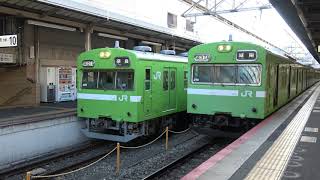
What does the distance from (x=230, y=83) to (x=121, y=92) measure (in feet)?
10.7

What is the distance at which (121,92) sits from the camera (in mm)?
11555

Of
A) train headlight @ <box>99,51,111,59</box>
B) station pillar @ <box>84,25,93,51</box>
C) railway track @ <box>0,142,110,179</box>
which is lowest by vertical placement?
railway track @ <box>0,142,110,179</box>

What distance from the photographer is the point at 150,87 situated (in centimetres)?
1205

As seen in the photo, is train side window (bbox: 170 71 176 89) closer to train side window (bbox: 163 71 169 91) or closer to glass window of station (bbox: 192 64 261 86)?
train side window (bbox: 163 71 169 91)

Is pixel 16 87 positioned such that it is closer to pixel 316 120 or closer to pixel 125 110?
pixel 125 110

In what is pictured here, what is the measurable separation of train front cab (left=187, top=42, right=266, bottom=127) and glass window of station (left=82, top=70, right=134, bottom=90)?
1.90m

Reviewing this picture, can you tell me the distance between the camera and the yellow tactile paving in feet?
19.8

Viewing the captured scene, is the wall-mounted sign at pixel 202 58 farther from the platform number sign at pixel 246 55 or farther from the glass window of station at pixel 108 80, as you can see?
the glass window of station at pixel 108 80

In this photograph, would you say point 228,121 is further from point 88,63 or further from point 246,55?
point 88,63

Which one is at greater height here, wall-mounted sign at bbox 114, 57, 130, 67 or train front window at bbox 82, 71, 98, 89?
wall-mounted sign at bbox 114, 57, 130, 67

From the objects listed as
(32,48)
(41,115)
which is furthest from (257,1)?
(41,115)

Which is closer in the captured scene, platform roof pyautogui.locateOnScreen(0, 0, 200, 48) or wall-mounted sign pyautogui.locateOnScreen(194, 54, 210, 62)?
wall-mounted sign pyautogui.locateOnScreen(194, 54, 210, 62)

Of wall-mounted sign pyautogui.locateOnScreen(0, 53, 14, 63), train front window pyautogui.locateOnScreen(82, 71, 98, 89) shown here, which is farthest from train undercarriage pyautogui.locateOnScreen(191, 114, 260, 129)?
wall-mounted sign pyautogui.locateOnScreen(0, 53, 14, 63)

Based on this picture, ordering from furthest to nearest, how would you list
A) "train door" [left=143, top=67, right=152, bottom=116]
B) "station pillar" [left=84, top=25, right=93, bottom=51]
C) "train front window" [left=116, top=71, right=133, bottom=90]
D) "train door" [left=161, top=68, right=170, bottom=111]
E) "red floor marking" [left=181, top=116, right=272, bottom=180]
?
"station pillar" [left=84, top=25, right=93, bottom=51]
"train door" [left=161, top=68, right=170, bottom=111]
"train door" [left=143, top=67, right=152, bottom=116]
"train front window" [left=116, top=71, right=133, bottom=90]
"red floor marking" [left=181, top=116, right=272, bottom=180]
